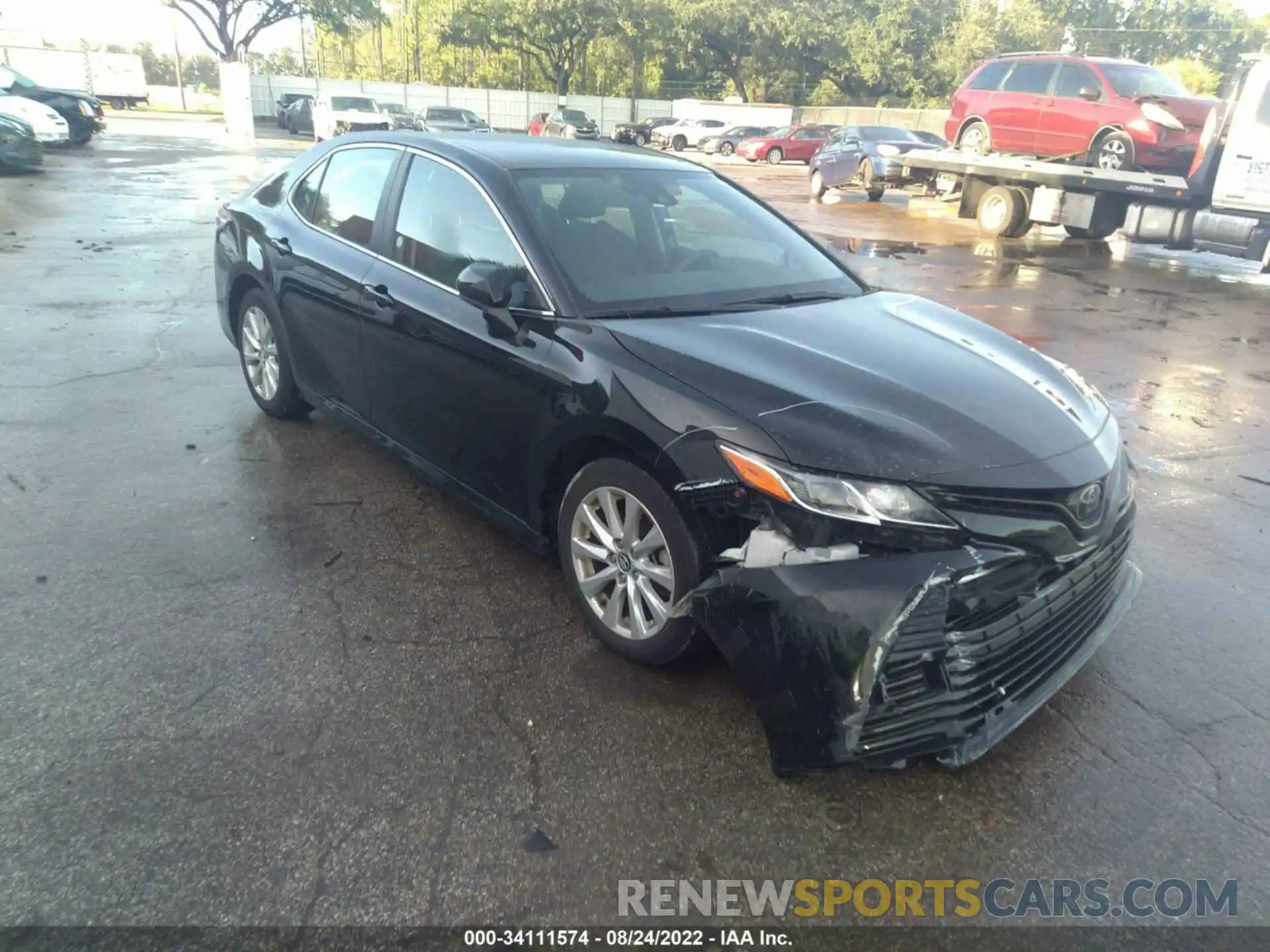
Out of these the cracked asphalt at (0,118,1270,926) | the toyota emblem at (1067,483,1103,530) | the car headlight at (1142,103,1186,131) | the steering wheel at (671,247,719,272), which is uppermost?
the car headlight at (1142,103,1186,131)

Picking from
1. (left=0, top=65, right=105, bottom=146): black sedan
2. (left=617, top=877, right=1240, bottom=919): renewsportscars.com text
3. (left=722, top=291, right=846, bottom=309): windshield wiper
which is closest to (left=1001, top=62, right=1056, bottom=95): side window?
(left=722, top=291, right=846, bottom=309): windshield wiper

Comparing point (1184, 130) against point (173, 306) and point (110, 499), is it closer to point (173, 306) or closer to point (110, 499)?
point (173, 306)

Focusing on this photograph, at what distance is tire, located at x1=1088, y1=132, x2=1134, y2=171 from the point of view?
44.4 ft

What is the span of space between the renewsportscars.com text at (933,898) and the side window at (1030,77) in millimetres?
15255

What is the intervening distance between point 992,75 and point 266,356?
49.3 feet

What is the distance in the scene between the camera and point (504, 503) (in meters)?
3.61

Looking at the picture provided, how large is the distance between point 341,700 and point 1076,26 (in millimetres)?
74973

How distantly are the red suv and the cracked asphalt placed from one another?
1012 cm

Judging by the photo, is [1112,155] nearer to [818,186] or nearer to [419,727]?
[818,186]

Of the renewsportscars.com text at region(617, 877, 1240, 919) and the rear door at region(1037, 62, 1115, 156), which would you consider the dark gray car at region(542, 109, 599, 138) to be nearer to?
the rear door at region(1037, 62, 1115, 156)

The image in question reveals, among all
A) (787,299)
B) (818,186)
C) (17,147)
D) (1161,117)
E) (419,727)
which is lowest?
(419,727)

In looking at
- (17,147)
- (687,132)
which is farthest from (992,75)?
(687,132)

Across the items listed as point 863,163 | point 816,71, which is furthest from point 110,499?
point 816,71

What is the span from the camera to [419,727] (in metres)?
2.85
